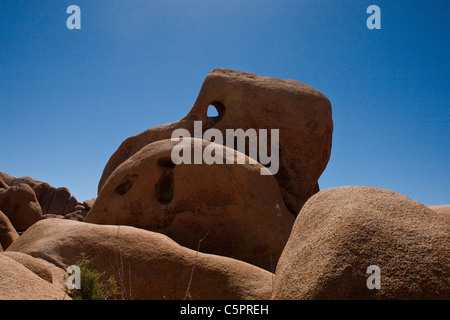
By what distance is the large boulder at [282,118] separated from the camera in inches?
368

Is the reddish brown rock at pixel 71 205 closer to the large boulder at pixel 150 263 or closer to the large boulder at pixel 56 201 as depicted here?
the large boulder at pixel 56 201

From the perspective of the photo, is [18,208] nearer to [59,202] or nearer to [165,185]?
[59,202]

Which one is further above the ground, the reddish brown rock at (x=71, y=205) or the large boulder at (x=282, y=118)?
the large boulder at (x=282, y=118)

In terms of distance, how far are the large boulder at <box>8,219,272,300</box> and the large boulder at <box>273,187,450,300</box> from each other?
1.39m

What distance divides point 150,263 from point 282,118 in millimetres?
5879

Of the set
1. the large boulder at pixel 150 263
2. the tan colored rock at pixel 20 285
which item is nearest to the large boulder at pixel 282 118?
the large boulder at pixel 150 263

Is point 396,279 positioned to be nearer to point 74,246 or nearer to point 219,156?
point 74,246

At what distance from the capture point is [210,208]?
649 centimetres

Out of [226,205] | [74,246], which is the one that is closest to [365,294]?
[74,246]

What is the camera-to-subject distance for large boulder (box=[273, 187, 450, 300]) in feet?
7.80

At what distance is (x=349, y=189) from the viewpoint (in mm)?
3154

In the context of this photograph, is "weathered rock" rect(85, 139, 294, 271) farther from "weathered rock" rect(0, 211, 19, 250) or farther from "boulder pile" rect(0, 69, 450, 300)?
"weathered rock" rect(0, 211, 19, 250)

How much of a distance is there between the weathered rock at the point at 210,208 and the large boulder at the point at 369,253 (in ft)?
11.1
